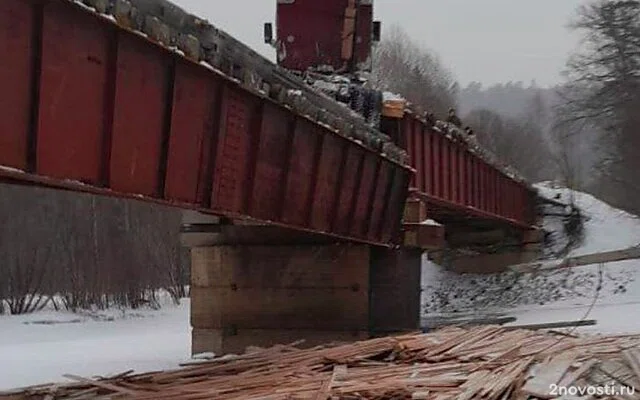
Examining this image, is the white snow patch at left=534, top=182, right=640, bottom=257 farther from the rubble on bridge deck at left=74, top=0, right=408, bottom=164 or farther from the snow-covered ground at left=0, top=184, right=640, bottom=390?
the rubble on bridge deck at left=74, top=0, right=408, bottom=164

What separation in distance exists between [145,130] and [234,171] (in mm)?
2132

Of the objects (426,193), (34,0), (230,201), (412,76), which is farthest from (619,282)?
(412,76)

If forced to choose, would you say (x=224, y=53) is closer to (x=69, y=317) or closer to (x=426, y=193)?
(x=426, y=193)

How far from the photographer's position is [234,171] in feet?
36.7

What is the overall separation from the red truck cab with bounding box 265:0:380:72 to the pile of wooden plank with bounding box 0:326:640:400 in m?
8.31

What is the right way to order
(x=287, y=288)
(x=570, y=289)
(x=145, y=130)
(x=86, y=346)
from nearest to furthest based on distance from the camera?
(x=145, y=130) < (x=287, y=288) < (x=86, y=346) < (x=570, y=289)

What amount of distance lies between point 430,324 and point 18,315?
21.5 m

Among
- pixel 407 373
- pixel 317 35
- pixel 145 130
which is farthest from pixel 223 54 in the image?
pixel 317 35

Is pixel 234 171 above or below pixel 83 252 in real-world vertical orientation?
above

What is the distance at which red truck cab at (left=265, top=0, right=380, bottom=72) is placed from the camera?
18750 millimetres

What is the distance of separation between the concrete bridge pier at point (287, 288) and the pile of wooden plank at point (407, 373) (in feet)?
15.3

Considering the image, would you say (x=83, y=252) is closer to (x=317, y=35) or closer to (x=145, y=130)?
(x=317, y=35)

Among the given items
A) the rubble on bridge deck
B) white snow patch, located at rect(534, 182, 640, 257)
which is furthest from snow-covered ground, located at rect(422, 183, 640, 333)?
the rubble on bridge deck

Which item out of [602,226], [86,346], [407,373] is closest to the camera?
[407,373]
